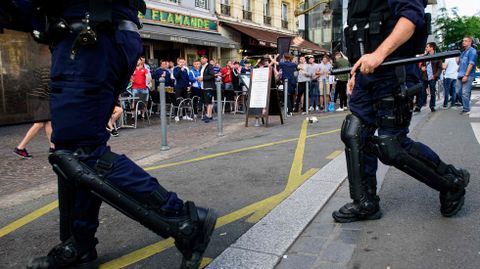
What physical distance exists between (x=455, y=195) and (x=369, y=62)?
1.14 m

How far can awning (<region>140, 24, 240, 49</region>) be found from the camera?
1648 cm

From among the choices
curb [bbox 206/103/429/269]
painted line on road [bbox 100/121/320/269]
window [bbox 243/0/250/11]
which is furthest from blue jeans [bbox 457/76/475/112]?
window [bbox 243/0/250/11]

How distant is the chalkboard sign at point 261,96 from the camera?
9820mm

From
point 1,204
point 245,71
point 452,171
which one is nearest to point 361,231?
point 452,171

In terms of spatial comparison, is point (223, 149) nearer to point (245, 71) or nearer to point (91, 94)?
point (91, 94)

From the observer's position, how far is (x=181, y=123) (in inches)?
458

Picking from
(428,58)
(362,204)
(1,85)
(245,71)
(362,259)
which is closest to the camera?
(362,259)

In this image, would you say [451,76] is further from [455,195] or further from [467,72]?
[455,195]

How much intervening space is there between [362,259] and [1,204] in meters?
3.25

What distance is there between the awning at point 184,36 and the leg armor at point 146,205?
551 inches

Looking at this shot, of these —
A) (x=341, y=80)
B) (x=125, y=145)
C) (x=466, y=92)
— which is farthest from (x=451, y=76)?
(x=125, y=145)

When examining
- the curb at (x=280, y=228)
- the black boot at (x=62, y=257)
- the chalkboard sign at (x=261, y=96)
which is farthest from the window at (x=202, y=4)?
the black boot at (x=62, y=257)

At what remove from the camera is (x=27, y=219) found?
351cm

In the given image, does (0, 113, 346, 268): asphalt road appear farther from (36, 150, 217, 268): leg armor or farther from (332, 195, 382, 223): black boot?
(332, 195, 382, 223): black boot
